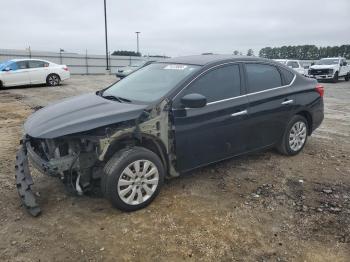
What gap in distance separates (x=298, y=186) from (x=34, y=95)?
11.7m

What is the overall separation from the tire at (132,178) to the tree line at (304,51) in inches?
2034

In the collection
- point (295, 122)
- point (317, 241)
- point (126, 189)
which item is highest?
point (295, 122)

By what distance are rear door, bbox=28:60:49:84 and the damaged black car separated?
1269 centimetres

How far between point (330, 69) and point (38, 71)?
1907 centimetres

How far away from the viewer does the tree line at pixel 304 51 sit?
52653 mm

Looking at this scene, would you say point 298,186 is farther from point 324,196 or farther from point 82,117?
point 82,117

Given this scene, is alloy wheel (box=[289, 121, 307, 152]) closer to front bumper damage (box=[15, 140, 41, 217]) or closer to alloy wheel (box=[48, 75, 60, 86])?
front bumper damage (box=[15, 140, 41, 217])

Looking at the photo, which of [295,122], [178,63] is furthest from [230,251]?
[295,122]

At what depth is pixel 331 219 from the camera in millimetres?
3742

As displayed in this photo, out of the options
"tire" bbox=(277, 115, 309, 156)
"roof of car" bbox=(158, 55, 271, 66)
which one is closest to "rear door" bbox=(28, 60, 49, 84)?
"roof of car" bbox=(158, 55, 271, 66)

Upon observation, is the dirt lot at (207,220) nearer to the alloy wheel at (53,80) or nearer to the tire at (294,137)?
the tire at (294,137)

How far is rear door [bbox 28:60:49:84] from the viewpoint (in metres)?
16.2

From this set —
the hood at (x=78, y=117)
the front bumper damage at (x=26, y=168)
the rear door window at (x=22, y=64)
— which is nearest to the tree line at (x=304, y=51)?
the rear door window at (x=22, y=64)

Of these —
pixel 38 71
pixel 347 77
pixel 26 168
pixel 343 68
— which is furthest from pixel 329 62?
pixel 26 168
